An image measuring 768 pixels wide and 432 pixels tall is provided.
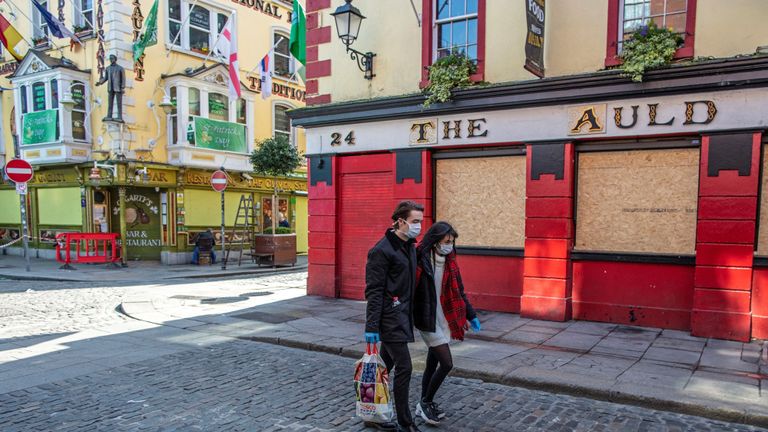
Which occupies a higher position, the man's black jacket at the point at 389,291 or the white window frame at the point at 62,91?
the white window frame at the point at 62,91

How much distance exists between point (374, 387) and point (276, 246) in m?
13.3

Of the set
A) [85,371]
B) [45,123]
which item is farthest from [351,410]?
[45,123]

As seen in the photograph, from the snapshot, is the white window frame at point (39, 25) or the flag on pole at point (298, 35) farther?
the white window frame at point (39, 25)

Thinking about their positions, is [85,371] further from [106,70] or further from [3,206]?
[3,206]

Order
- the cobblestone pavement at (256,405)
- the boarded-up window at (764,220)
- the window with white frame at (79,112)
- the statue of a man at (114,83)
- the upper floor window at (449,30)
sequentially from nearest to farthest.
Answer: the cobblestone pavement at (256,405)
the boarded-up window at (764,220)
the upper floor window at (449,30)
the statue of a man at (114,83)
the window with white frame at (79,112)

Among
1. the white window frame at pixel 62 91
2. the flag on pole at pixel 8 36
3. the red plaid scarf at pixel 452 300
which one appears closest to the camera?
the red plaid scarf at pixel 452 300

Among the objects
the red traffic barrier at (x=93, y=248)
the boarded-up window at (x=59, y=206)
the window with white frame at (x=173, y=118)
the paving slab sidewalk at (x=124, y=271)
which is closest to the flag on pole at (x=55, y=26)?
the window with white frame at (x=173, y=118)

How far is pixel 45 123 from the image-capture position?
17375mm

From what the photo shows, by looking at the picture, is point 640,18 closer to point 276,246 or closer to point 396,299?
point 396,299

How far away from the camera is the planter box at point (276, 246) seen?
16891 mm

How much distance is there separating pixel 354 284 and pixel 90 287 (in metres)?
7.40

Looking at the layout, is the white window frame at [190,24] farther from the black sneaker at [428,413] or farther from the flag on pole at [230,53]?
the black sneaker at [428,413]

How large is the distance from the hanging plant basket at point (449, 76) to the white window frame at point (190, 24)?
12.1 meters

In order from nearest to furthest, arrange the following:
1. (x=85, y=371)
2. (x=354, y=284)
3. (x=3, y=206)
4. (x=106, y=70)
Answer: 1. (x=85, y=371)
2. (x=354, y=284)
3. (x=106, y=70)
4. (x=3, y=206)
